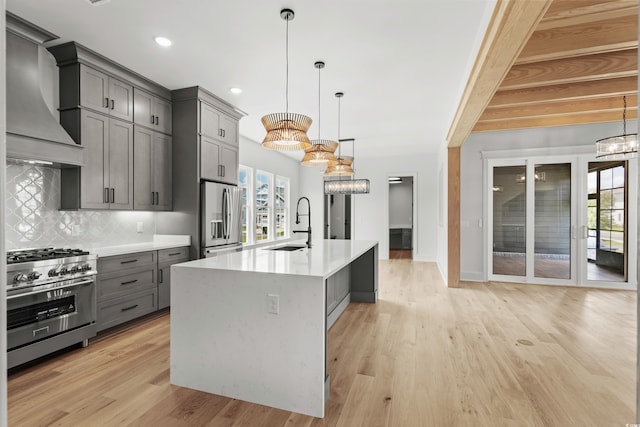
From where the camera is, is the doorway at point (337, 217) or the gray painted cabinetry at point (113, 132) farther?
the doorway at point (337, 217)

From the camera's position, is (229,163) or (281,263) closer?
(281,263)

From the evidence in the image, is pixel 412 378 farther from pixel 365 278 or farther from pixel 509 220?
pixel 509 220

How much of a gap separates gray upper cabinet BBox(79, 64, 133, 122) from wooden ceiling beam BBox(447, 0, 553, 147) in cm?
352

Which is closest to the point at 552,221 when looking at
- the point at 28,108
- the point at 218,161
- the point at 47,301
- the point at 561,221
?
the point at 561,221

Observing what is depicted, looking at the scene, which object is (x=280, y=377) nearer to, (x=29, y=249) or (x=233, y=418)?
(x=233, y=418)

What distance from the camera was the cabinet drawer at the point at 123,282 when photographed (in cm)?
308

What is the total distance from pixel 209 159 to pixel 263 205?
2.76 metres

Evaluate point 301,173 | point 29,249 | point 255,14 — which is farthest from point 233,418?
point 301,173

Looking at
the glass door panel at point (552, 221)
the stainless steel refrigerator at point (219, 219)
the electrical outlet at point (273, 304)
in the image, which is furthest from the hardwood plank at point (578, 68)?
the stainless steel refrigerator at point (219, 219)

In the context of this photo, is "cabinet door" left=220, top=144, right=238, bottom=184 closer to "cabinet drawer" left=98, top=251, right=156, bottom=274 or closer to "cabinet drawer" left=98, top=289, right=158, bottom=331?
"cabinet drawer" left=98, top=251, right=156, bottom=274

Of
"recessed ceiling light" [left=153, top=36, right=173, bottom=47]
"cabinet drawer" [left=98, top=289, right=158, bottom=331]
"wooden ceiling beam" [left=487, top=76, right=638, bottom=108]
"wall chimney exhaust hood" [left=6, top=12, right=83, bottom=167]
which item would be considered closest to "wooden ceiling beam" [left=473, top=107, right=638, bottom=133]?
"wooden ceiling beam" [left=487, top=76, right=638, bottom=108]

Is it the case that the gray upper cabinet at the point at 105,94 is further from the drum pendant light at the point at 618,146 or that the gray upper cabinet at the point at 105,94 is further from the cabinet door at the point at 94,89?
the drum pendant light at the point at 618,146

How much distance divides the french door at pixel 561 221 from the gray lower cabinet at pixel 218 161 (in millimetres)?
4332

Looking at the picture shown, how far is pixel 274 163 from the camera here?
737 cm
